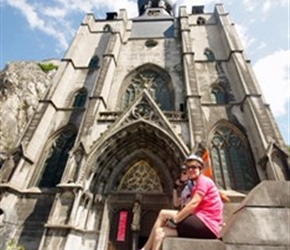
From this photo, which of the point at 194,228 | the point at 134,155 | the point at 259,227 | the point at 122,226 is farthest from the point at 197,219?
the point at 134,155

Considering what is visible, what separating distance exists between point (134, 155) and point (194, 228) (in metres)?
9.83

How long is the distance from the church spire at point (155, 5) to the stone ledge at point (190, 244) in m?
28.4

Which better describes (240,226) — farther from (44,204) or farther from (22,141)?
(22,141)

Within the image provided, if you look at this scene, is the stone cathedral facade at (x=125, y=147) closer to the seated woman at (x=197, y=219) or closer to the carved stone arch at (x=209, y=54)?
the carved stone arch at (x=209, y=54)

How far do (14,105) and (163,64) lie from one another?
43.5ft

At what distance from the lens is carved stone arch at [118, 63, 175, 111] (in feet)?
50.4

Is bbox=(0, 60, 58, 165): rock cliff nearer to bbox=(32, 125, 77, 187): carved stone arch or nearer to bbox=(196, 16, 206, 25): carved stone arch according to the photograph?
bbox=(32, 125, 77, 187): carved stone arch

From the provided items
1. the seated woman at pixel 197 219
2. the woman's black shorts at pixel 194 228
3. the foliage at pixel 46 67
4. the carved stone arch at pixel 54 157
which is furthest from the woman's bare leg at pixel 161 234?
the foliage at pixel 46 67

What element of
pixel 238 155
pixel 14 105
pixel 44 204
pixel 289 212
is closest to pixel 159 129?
pixel 238 155

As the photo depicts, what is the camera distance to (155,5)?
2783 cm

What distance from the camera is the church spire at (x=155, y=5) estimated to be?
90.6 feet

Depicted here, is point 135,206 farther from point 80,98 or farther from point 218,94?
point 218,94

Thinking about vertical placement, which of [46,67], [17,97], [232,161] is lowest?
[232,161]

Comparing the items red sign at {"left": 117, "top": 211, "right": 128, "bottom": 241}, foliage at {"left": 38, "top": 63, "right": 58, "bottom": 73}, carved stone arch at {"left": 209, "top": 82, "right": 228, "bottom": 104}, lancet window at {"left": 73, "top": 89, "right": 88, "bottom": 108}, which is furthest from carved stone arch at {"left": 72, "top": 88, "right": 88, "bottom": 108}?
foliage at {"left": 38, "top": 63, "right": 58, "bottom": 73}
